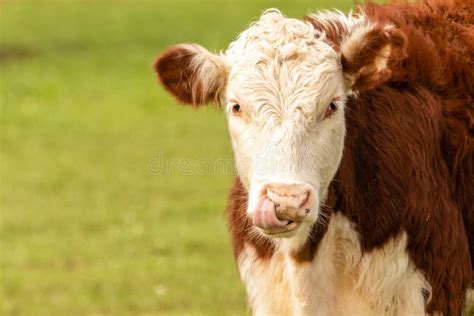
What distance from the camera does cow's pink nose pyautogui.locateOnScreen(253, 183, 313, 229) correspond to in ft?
17.2

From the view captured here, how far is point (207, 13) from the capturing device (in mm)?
35156

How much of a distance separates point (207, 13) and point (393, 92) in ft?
95.8

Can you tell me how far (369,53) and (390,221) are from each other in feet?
2.90

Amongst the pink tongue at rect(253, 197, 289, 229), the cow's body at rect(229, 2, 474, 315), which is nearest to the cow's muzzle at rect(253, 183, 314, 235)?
the pink tongue at rect(253, 197, 289, 229)

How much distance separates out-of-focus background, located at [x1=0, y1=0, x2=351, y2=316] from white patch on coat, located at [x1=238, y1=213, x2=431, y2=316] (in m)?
1.70

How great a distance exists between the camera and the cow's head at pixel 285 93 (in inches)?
211

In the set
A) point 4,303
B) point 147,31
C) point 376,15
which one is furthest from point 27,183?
point 147,31

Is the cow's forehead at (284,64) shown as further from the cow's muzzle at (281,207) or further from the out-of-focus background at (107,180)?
the out-of-focus background at (107,180)

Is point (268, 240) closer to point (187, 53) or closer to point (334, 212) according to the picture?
point (334, 212)

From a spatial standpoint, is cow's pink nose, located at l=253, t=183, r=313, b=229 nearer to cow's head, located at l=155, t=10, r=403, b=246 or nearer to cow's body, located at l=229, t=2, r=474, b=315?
cow's head, located at l=155, t=10, r=403, b=246

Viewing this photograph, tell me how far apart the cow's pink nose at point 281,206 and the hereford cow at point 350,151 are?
19 cm

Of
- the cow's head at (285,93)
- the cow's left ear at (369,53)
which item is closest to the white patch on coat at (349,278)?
the cow's head at (285,93)

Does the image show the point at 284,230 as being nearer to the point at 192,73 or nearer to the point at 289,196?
the point at 289,196

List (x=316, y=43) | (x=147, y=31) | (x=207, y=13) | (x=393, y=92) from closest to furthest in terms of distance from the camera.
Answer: (x=316, y=43), (x=393, y=92), (x=147, y=31), (x=207, y=13)
